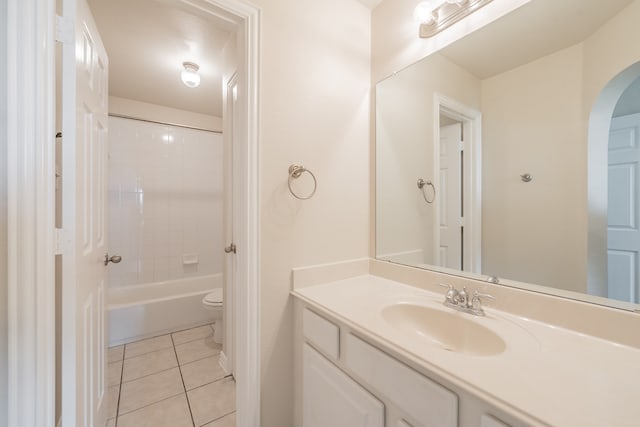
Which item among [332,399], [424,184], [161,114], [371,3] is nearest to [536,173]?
[424,184]

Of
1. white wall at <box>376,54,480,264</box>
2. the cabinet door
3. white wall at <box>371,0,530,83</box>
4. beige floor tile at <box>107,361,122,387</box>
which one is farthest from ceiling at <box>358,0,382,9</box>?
beige floor tile at <box>107,361,122,387</box>

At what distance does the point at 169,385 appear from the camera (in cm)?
166

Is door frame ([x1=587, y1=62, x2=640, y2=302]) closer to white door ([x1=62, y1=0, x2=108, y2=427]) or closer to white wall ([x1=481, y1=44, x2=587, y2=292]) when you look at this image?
white wall ([x1=481, y1=44, x2=587, y2=292])

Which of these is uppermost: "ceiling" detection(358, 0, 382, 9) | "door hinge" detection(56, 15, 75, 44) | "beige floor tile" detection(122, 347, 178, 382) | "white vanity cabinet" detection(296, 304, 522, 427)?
"ceiling" detection(358, 0, 382, 9)

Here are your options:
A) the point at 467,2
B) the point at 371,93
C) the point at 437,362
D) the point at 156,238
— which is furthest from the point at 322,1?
the point at 156,238

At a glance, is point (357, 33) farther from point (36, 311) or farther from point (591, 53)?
point (36, 311)

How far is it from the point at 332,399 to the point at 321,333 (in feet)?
0.77

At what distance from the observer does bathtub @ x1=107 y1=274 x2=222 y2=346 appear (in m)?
2.21

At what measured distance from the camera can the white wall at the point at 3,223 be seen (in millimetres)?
682

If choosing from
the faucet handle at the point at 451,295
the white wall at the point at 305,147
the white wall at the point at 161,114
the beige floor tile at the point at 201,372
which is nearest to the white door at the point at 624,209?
the faucet handle at the point at 451,295

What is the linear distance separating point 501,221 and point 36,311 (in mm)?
1644

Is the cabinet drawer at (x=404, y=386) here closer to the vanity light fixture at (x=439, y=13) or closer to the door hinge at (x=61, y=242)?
the door hinge at (x=61, y=242)

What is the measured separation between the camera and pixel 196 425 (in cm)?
136

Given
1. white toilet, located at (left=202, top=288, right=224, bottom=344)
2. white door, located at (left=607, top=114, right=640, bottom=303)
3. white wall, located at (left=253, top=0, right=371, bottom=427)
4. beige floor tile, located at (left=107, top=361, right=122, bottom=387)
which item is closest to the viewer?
white door, located at (left=607, top=114, right=640, bottom=303)
